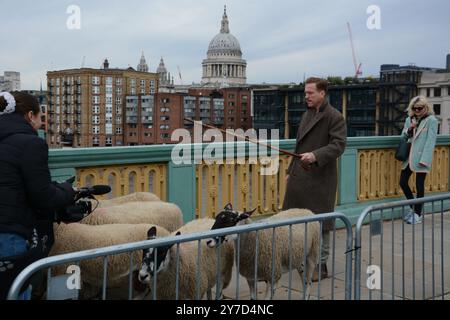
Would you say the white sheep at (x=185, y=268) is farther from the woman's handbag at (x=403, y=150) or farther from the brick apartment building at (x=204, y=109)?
the brick apartment building at (x=204, y=109)

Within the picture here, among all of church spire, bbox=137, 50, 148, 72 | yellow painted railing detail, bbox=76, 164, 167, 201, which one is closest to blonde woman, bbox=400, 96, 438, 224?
yellow painted railing detail, bbox=76, 164, 167, 201

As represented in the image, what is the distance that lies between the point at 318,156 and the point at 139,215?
77.0 inches

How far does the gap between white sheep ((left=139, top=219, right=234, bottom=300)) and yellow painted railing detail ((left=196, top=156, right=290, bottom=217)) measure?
7.80ft

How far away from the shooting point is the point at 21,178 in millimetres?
3725

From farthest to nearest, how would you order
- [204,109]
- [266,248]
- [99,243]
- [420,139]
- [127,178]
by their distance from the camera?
[204,109] < [420,139] < [127,178] < [266,248] < [99,243]

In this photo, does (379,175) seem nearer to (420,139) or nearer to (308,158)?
(420,139)

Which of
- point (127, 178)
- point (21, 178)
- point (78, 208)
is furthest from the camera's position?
point (127, 178)

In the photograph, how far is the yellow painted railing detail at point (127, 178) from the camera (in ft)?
21.0

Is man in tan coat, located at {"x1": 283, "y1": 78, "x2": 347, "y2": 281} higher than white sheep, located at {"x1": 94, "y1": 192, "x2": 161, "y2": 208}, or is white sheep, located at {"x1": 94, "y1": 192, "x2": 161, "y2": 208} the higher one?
man in tan coat, located at {"x1": 283, "y1": 78, "x2": 347, "y2": 281}

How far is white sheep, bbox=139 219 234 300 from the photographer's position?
12.9ft

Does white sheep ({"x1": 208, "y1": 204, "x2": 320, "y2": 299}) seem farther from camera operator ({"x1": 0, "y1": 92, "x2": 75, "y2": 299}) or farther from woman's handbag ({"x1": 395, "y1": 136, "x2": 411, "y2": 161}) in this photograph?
woman's handbag ({"x1": 395, "y1": 136, "x2": 411, "y2": 161})

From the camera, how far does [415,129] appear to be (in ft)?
Answer: 29.9

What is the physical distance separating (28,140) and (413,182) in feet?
27.8

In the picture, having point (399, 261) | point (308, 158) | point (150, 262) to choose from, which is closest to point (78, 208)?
Result: point (150, 262)
